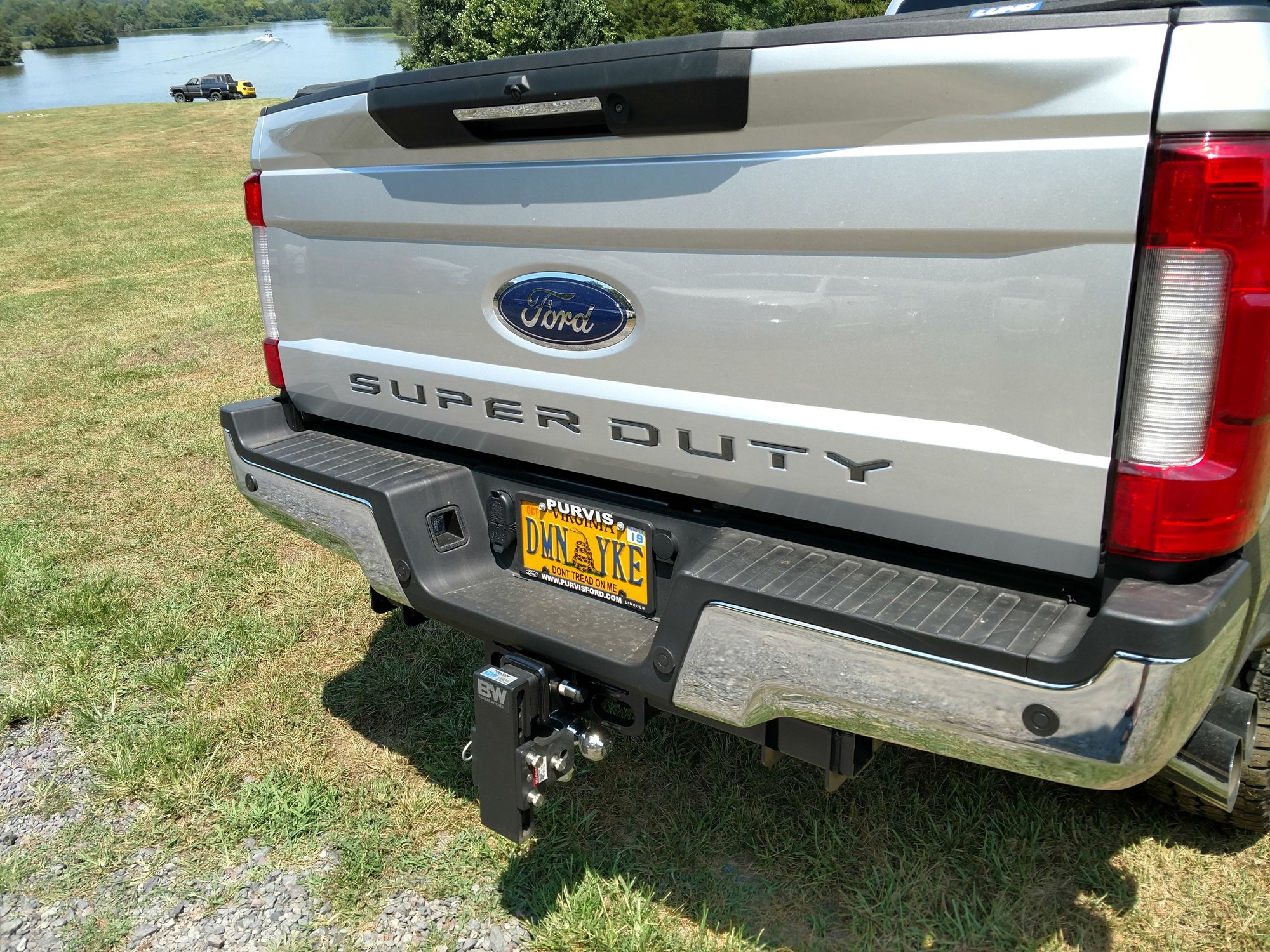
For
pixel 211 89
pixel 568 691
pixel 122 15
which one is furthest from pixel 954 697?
pixel 122 15

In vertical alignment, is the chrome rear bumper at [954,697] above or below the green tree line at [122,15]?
below

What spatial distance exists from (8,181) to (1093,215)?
25.0 metres

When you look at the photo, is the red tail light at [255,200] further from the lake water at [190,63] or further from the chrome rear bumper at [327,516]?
the lake water at [190,63]

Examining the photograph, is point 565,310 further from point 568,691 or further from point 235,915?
point 235,915

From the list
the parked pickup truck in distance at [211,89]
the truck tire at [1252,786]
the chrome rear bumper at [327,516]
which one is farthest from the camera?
the parked pickup truck in distance at [211,89]

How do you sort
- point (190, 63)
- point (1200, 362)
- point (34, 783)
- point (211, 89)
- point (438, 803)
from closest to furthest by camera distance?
point (1200, 362)
point (438, 803)
point (34, 783)
point (211, 89)
point (190, 63)

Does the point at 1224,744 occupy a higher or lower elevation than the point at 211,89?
lower

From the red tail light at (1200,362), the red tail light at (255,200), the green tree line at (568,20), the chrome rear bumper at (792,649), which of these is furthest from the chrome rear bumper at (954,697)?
the green tree line at (568,20)

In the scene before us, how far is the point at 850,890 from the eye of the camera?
2561 mm

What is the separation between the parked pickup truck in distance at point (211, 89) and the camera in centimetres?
4884

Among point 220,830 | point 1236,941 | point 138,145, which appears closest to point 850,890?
point 1236,941

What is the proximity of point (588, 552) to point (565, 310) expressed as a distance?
581mm

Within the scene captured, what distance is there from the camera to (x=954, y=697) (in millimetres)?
1693

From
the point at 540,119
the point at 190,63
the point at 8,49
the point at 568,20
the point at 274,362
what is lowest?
the point at 274,362
